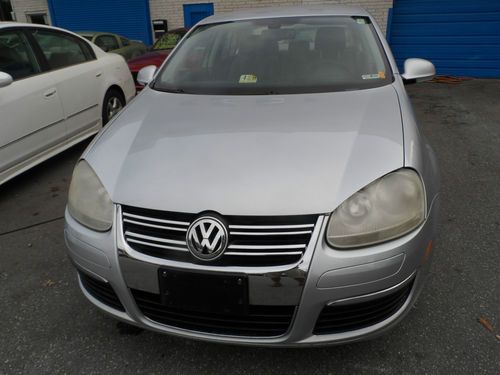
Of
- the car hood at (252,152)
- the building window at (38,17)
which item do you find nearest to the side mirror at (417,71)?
the car hood at (252,152)

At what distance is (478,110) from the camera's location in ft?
20.3

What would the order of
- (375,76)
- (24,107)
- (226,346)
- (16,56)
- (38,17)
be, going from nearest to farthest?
(226,346), (375,76), (24,107), (16,56), (38,17)

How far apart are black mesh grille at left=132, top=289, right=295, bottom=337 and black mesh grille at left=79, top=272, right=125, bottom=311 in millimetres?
141

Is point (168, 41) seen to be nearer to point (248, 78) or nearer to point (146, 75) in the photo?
point (146, 75)

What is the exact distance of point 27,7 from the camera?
13961 millimetres

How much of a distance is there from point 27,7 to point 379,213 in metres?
16.4

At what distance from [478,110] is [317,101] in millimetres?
5243

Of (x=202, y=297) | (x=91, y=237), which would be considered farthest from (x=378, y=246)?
(x=91, y=237)

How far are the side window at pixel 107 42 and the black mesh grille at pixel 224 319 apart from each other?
8463 millimetres

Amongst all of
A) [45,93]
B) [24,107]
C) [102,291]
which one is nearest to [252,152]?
[102,291]

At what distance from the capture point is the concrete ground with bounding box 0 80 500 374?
175 centimetres

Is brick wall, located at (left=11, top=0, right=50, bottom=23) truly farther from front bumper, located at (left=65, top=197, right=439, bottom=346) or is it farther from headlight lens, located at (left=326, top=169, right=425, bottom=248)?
headlight lens, located at (left=326, top=169, right=425, bottom=248)

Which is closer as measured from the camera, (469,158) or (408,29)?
(469,158)

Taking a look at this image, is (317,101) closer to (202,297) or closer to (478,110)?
(202,297)
